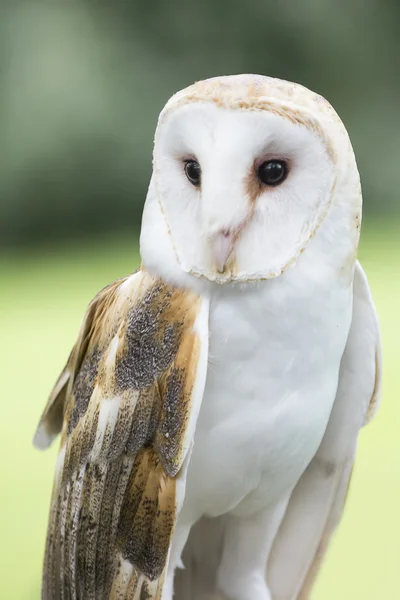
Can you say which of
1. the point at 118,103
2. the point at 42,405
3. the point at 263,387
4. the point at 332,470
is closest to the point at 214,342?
the point at 263,387

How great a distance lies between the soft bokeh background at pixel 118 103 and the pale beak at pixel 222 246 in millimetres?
1331

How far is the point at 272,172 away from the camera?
2.58 ft

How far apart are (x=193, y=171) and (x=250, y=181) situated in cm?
5

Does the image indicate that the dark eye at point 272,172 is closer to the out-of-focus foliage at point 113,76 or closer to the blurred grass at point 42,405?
the blurred grass at point 42,405

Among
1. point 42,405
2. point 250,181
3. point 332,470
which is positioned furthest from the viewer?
point 42,405

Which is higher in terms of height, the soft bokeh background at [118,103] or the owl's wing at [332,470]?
the soft bokeh background at [118,103]

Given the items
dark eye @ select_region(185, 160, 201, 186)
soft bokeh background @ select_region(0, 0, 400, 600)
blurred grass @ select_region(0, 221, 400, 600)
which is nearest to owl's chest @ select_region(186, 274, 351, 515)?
dark eye @ select_region(185, 160, 201, 186)

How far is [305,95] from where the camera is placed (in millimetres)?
804

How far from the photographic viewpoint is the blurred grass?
128 centimetres

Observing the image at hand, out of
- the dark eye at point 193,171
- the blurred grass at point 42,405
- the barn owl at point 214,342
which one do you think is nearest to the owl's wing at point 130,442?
the barn owl at point 214,342

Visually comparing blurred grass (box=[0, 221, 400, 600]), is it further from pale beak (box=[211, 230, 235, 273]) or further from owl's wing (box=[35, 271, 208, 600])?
pale beak (box=[211, 230, 235, 273])

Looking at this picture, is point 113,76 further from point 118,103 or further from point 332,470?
point 332,470

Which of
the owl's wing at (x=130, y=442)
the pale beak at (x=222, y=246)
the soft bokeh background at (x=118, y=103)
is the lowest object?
the owl's wing at (x=130, y=442)

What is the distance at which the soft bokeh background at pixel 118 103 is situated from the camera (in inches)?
91.8
